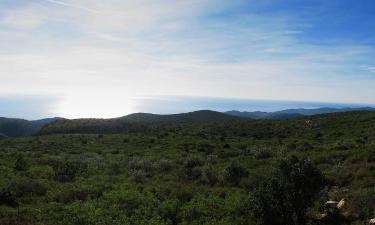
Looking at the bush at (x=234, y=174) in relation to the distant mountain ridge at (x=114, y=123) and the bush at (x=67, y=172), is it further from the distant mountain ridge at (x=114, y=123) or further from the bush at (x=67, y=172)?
the distant mountain ridge at (x=114, y=123)

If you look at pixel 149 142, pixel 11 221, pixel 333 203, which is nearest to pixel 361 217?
pixel 333 203

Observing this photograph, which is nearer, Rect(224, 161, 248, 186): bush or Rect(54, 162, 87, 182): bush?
Rect(224, 161, 248, 186): bush

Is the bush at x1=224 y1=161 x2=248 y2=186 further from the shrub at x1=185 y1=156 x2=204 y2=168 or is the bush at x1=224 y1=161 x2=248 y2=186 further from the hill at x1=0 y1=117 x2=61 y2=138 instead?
the hill at x1=0 y1=117 x2=61 y2=138

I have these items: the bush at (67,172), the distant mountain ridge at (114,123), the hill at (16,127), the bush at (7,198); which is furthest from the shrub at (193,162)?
the hill at (16,127)

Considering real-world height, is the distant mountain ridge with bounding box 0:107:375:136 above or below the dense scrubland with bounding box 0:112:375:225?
above

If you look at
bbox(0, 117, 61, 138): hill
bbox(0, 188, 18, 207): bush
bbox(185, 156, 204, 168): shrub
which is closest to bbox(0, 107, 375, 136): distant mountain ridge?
bbox(0, 117, 61, 138): hill

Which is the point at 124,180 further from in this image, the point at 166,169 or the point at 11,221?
the point at 11,221

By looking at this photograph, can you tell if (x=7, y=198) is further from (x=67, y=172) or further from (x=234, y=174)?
(x=234, y=174)

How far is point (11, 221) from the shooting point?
10.7 meters

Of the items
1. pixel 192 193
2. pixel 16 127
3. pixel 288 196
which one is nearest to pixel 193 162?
pixel 192 193

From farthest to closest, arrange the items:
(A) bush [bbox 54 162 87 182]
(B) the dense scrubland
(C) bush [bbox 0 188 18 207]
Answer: (A) bush [bbox 54 162 87 182], (C) bush [bbox 0 188 18 207], (B) the dense scrubland

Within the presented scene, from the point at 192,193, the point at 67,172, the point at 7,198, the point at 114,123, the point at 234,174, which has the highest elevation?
the point at 114,123

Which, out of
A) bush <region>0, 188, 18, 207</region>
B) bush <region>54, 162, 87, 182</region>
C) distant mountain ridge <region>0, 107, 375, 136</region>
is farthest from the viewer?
distant mountain ridge <region>0, 107, 375, 136</region>

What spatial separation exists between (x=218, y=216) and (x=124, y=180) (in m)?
6.42
